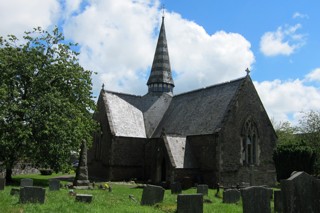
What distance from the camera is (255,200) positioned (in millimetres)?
9961

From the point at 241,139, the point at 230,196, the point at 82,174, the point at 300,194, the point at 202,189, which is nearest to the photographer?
the point at 300,194

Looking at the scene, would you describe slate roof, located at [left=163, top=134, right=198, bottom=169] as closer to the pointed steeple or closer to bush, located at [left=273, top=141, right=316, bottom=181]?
bush, located at [left=273, top=141, right=316, bottom=181]

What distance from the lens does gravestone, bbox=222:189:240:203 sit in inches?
623

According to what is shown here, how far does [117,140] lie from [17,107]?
12010mm

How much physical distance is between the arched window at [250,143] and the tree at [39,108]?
13.8 metres

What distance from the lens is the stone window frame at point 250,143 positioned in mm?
29328

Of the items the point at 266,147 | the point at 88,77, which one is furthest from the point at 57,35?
the point at 266,147

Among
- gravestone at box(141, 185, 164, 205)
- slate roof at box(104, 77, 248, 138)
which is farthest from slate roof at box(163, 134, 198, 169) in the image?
gravestone at box(141, 185, 164, 205)

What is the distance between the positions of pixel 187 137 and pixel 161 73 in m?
12.9

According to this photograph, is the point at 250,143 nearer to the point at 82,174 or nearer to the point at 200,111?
the point at 200,111

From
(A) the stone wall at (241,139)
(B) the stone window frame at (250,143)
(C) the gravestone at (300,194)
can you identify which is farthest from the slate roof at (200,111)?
(C) the gravestone at (300,194)

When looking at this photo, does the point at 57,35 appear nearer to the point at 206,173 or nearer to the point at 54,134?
the point at 54,134

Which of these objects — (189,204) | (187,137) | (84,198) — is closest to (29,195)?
Answer: (84,198)

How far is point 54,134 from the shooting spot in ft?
74.6
